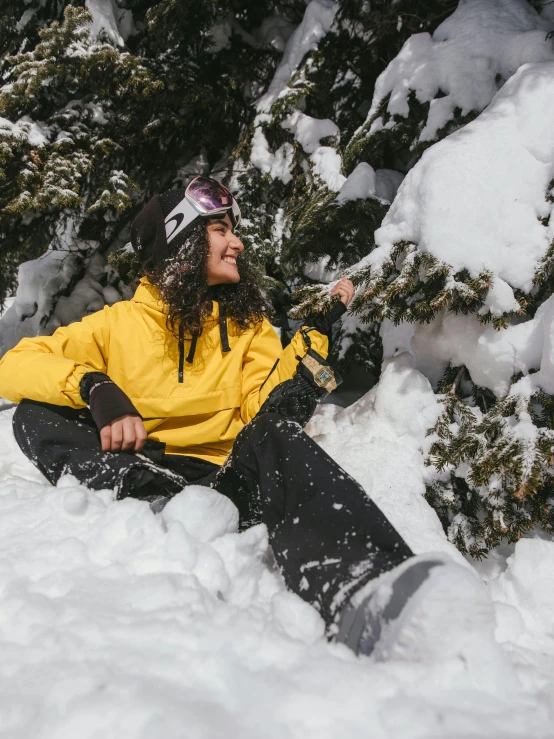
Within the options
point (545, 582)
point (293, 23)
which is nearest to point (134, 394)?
point (545, 582)

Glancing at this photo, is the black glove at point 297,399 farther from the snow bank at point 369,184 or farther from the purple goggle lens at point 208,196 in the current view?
the snow bank at point 369,184

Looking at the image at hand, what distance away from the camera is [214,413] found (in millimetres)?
2332

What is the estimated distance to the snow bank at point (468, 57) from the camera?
2996mm

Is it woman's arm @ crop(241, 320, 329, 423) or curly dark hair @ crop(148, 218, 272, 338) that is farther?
curly dark hair @ crop(148, 218, 272, 338)

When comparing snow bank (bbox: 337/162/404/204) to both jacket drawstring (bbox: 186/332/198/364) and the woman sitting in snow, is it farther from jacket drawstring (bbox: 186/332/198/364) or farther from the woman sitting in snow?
jacket drawstring (bbox: 186/332/198/364)

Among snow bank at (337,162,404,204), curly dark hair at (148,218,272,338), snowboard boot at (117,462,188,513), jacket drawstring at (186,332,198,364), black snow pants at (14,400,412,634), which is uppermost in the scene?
snow bank at (337,162,404,204)

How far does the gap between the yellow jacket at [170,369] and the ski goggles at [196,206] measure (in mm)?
408

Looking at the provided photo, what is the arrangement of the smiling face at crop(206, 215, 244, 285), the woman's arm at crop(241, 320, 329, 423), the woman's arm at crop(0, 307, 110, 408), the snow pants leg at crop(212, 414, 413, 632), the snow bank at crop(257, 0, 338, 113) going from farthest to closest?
the snow bank at crop(257, 0, 338, 113)
the smiling face at crop(206, 215, 244, 285)
the woman's arm at crop(241, 320, 329, 423)
the woman's arm at crop(0, 307, 110, 408)
the snow pants leg at crop(212, 414, 413, 632)

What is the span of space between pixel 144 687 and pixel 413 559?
2.16 feet

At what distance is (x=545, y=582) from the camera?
1.67 meters

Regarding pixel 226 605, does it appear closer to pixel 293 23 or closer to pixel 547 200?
pixel 547 200

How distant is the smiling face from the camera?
2.48 meters

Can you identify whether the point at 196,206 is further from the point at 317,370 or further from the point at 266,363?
the point at 317,370

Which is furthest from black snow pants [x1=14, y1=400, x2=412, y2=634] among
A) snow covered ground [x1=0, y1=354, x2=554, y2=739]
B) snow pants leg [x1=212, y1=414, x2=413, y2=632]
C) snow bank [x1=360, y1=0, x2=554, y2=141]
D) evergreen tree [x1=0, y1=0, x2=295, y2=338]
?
evergreen tree [x1=0, y1=0, x2=295, y2=338]
